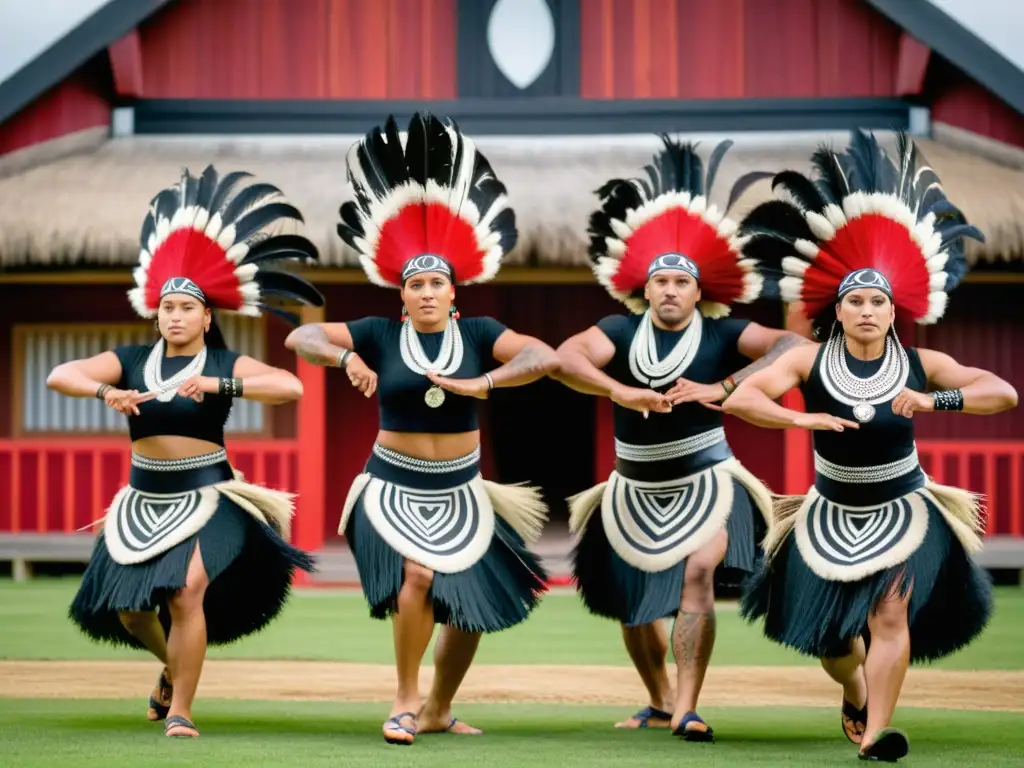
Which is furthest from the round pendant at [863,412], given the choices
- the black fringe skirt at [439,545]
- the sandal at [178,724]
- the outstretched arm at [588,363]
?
the sandal at [178,724]

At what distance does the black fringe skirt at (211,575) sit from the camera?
6.36 meters

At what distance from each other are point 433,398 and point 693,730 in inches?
57.4

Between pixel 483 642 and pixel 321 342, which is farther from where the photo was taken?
pixel 483 642

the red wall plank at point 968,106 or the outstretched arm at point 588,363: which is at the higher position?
the red wall plank at point 968,106

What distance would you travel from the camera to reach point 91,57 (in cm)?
1388

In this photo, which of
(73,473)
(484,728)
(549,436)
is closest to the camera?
(484,728)

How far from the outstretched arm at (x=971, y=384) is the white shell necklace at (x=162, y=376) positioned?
2.53 meters

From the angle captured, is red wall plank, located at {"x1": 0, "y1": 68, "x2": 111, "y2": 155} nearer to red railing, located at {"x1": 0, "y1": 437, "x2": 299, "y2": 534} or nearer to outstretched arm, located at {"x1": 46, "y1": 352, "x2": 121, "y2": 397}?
red railing, located at {"x1": 0, "y1": 437, "x2": 299, "y2": 534}

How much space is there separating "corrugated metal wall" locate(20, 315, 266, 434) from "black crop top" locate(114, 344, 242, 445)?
7336 millimetres

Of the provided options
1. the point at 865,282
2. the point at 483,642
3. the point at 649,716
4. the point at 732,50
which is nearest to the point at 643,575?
the point at 649,716

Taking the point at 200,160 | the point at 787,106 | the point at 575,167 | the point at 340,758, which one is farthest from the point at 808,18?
the point at 340,758

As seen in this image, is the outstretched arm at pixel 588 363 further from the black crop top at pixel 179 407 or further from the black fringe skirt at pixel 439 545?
the black crop top at pixel 179 407

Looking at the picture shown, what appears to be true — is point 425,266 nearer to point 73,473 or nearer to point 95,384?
point 95,384

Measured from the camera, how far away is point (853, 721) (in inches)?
246
